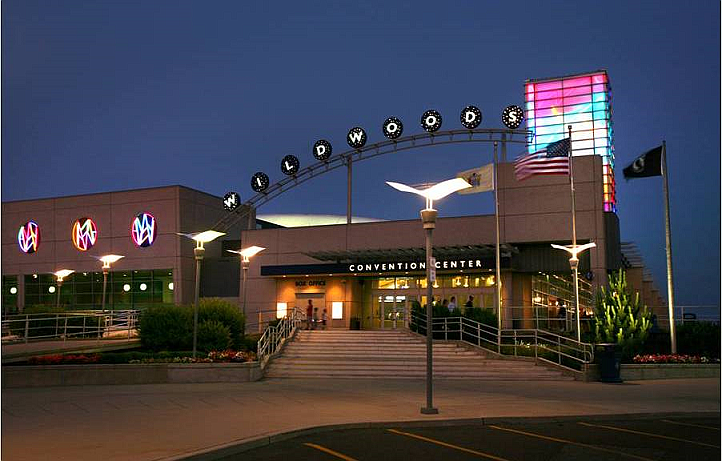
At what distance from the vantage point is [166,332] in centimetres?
2689

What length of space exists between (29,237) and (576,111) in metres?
59.6

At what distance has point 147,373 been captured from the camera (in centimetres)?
2277

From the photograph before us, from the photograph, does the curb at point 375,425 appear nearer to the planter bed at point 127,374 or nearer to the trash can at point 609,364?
the trash can at point 609,364

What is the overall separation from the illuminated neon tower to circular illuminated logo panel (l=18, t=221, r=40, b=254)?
178 ft

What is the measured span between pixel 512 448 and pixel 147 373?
1399cm

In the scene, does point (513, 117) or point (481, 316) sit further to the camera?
point (513, 117)

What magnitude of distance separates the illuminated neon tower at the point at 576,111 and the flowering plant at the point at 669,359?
2306 inches

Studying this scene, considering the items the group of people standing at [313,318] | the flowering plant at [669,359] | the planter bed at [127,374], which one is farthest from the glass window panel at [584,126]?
the planter bed at [127,374]

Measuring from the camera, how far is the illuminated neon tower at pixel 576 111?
8506 cm

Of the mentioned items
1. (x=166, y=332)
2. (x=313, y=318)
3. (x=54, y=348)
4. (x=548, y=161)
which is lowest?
(x=54, y=348)

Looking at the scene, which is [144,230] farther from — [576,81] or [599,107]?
[576,81]

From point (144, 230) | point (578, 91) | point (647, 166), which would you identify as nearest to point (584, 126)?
point (578, 91)

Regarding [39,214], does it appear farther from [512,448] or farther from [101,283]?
[512,448]

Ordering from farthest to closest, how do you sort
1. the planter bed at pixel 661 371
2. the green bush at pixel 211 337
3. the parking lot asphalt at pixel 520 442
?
the green bush at pixel 211 337 < the planter bed at pixel 661 371 < the parking lot asphalt at pixel 520 442
